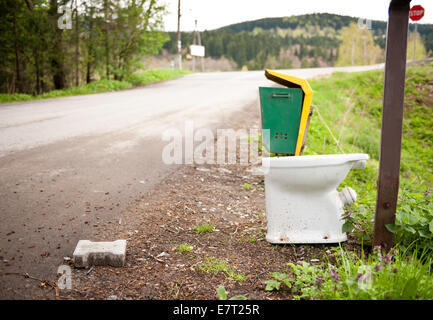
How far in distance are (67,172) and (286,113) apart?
2.99 meters

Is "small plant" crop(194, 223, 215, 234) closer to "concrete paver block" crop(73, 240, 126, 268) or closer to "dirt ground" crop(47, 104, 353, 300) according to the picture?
"dirt ground" crop(47, 104, 353, 300)

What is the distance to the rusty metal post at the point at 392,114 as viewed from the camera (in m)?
2.58

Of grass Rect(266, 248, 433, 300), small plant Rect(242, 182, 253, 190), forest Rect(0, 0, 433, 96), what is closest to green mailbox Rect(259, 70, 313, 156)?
small plant Rect(242, 182, 253, 190)

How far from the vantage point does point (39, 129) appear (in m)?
7.46

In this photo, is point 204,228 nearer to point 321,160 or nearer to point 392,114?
point 321,160

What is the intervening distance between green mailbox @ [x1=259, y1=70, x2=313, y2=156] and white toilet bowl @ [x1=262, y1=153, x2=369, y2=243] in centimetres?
131

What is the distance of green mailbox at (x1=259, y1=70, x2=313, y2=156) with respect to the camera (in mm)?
4230

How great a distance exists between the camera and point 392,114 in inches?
105

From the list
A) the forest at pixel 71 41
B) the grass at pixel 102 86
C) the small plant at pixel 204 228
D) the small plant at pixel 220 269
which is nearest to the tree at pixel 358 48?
the grass at pixel 102 86

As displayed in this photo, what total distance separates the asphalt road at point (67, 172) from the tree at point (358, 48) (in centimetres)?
5184

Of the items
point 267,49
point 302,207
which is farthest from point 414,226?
point 267,49
